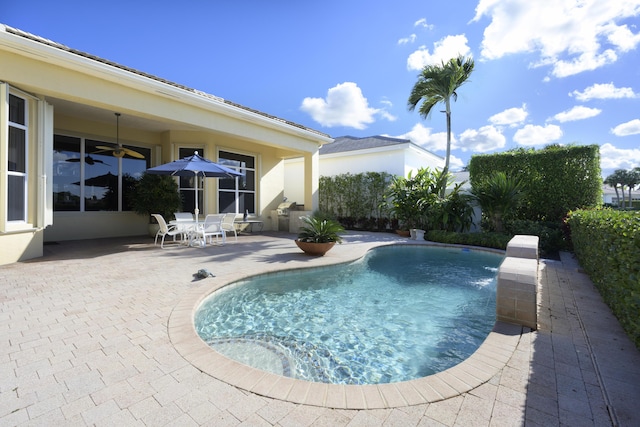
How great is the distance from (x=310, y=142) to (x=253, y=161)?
2938 millimetres

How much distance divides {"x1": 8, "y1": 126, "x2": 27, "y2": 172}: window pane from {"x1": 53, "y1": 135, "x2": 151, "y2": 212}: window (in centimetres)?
300

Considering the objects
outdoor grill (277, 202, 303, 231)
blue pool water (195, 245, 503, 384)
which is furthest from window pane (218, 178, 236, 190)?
blue pool water (195, 245, 503, 384)

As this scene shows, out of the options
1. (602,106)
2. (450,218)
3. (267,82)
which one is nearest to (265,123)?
(267,82)

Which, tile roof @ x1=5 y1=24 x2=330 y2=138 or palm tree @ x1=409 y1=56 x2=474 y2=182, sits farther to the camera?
palm tree @ x1=409 y1=56 x2=474 y2=182

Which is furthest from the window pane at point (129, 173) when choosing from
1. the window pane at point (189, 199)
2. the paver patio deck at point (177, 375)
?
the paver patio deck at point (177, 375)

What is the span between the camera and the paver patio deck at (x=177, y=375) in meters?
1.93

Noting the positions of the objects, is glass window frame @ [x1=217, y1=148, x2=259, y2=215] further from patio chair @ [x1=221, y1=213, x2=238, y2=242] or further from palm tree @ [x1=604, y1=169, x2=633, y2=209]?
palm tree @ [x1=604, y1=169, x2=633, y2=209]

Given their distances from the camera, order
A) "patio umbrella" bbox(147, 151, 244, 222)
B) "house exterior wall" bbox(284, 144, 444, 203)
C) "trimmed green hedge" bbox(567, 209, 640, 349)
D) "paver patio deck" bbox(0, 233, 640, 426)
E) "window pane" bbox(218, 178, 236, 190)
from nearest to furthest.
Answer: "paver patio deck" bbox(0, 233, 640, 426) → "trimmed green hedge" bbox(567, 209, 640, 349) → "patio umbrella" bbox(147, 151, 244, 222) → "window pane" bbox(218, 178, 236, 190) → "house exterior wall" bbox(284, 144, 444, 203)

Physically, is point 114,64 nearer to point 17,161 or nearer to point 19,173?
point 17,161

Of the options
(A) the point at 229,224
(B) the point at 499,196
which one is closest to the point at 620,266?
(B) the point at 499,196

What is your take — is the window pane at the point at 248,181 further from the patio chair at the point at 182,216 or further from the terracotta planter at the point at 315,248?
the terracotta planter at the point at 315,248

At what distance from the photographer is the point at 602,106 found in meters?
13.5

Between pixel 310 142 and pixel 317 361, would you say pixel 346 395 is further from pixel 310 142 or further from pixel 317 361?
pixel 310 142

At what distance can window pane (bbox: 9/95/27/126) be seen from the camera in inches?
243
